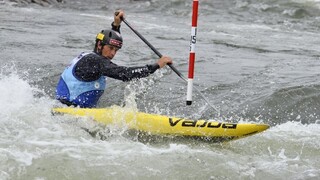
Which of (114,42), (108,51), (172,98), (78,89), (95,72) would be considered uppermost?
(114,42)

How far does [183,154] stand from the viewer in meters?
5.75

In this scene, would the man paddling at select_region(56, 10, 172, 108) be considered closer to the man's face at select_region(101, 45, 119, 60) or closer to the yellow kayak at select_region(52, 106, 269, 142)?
the man's face at select_region(101, 45, 119, 60)

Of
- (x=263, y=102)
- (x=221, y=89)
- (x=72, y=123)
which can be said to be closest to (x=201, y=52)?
(x=221, y=89)

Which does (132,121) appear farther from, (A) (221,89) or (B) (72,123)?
(A) (221,89)

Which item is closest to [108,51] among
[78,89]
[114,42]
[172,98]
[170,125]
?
[114,42]

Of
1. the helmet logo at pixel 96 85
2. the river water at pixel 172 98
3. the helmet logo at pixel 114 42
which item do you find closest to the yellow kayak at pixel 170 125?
the river water at pixel 172 98

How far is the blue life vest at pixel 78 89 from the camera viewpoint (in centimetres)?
655

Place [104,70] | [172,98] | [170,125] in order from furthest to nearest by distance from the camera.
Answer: [172,98] < [104,70] < [170,125]

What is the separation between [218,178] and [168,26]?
12613 millimetres

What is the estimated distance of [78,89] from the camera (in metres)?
6.57

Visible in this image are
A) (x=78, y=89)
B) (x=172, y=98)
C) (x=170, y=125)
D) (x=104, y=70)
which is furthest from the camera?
(x=172, y=98)

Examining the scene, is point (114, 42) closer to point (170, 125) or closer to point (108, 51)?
point (108, 51)

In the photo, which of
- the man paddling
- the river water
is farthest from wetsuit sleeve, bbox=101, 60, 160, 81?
the river water

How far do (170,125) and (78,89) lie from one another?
1263 millimetres
